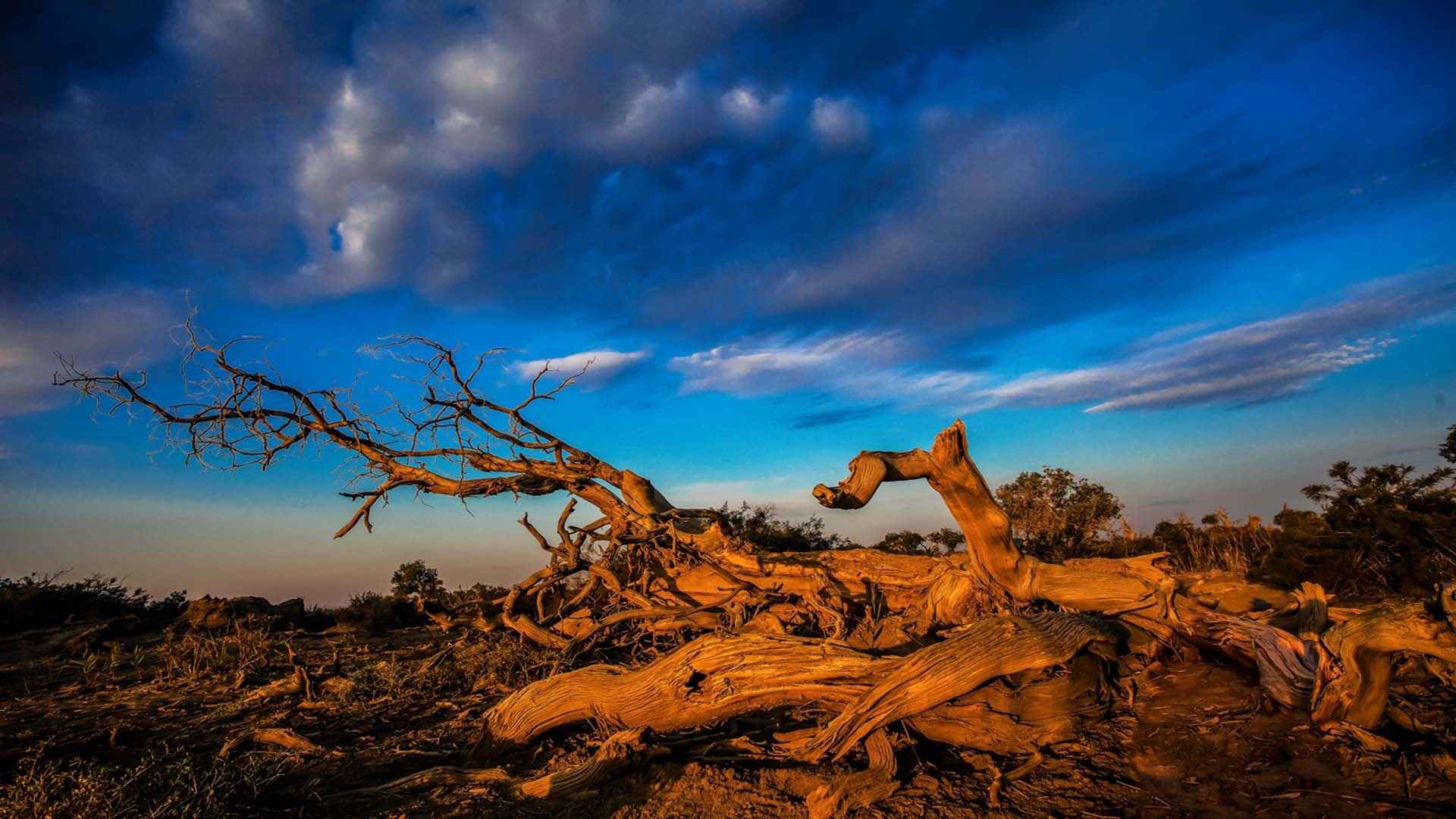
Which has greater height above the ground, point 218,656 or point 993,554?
point 993,554

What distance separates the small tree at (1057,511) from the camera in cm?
1482

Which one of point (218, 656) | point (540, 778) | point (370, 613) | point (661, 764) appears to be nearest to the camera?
point (540, 778)

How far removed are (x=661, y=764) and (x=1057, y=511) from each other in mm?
12890

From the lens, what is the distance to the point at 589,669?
6.56 meters

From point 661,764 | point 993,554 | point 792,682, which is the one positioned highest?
point 993,554

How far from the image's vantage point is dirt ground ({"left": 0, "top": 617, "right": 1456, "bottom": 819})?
4055mm

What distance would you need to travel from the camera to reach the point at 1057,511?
15484 millimetres

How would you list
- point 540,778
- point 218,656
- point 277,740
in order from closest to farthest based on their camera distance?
1. point 540,778
2. point 277,740
3. point 218,656

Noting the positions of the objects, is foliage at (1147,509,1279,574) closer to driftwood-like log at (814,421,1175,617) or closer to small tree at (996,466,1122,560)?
small tree at (996,466,1122,560)

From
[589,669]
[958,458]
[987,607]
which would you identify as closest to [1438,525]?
[987,607]

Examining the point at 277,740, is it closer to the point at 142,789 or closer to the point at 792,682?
the point at 142,789

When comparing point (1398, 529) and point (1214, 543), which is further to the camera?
point (1214, 543)

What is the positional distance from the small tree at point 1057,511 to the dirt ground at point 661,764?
29.4 feet

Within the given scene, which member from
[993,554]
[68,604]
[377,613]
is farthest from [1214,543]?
[68,604]
